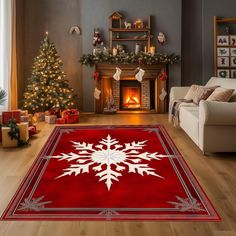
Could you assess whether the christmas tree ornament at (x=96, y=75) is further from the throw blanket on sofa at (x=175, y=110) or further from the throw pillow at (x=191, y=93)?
the throw pillow at (x=191, y=93)

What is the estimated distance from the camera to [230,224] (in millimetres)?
2881

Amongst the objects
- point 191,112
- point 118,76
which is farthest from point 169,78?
point 191,112

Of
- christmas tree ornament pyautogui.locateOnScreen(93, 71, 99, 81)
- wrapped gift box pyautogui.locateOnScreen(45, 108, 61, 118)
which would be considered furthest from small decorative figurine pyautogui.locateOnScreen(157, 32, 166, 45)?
wrapped gift box pyautogui.locateOnScreen(45, 108, 61, 118)

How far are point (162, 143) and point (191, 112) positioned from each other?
23.3 inches

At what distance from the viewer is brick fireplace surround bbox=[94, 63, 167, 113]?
27.6 feet

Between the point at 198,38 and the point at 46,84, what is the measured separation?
346 centimetres

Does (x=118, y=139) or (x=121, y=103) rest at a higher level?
(x=121, y=103)

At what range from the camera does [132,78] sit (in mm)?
8531

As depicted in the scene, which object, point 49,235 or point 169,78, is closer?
point 49,235

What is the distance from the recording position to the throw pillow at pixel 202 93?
238 inches

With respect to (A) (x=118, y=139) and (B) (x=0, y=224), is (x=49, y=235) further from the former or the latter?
(A) (x=118, y=139)

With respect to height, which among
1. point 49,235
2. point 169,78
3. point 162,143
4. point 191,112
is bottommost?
point 49,235

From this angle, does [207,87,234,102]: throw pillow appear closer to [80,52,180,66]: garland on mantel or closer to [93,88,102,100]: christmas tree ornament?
[80,52,180,66]: garland on mantel

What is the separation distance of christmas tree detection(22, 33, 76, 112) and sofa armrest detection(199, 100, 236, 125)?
3598 millimetres
